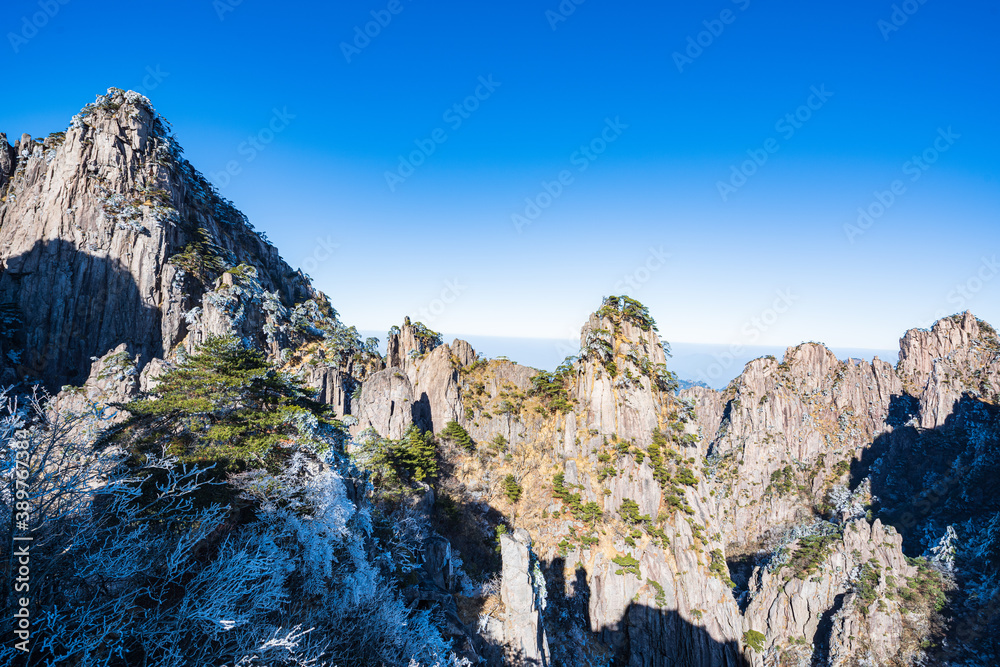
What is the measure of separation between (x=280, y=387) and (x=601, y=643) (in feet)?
99.9

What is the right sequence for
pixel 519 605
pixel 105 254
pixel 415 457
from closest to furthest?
pixel 519 605, pixel 415 457, pixel 105 254

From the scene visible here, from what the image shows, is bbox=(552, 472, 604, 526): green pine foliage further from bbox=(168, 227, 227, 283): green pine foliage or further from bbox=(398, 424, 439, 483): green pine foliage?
bbox=(168, 227, 227, 283): green pine foliage

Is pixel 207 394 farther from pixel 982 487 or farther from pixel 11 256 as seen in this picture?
pixel 982 487

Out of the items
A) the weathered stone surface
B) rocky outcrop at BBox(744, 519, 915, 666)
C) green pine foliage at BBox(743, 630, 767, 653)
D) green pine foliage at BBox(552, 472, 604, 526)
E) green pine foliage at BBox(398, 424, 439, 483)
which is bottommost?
rocky outcrop at BBox(744, 519, 915, 666)

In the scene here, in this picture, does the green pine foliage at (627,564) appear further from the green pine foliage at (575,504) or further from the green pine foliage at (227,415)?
the green pine foliage at (227,415)

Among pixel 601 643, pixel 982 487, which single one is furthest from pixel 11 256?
pixel 982 487

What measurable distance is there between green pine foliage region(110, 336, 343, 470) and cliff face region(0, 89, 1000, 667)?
1008 centimetres

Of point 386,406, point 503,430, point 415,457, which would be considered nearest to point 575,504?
point 503,430

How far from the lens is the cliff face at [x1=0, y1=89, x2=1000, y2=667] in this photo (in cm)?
3058

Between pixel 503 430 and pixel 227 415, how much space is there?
28.6 meters

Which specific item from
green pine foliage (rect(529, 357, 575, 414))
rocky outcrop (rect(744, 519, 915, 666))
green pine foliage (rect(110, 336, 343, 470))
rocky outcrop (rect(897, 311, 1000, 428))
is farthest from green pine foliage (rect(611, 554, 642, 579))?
rocky outcrop (rect(897, 311, 1000, 428))

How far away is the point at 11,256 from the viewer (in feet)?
118

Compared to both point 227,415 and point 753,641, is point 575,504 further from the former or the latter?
point 227,415

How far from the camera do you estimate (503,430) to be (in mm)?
42344
